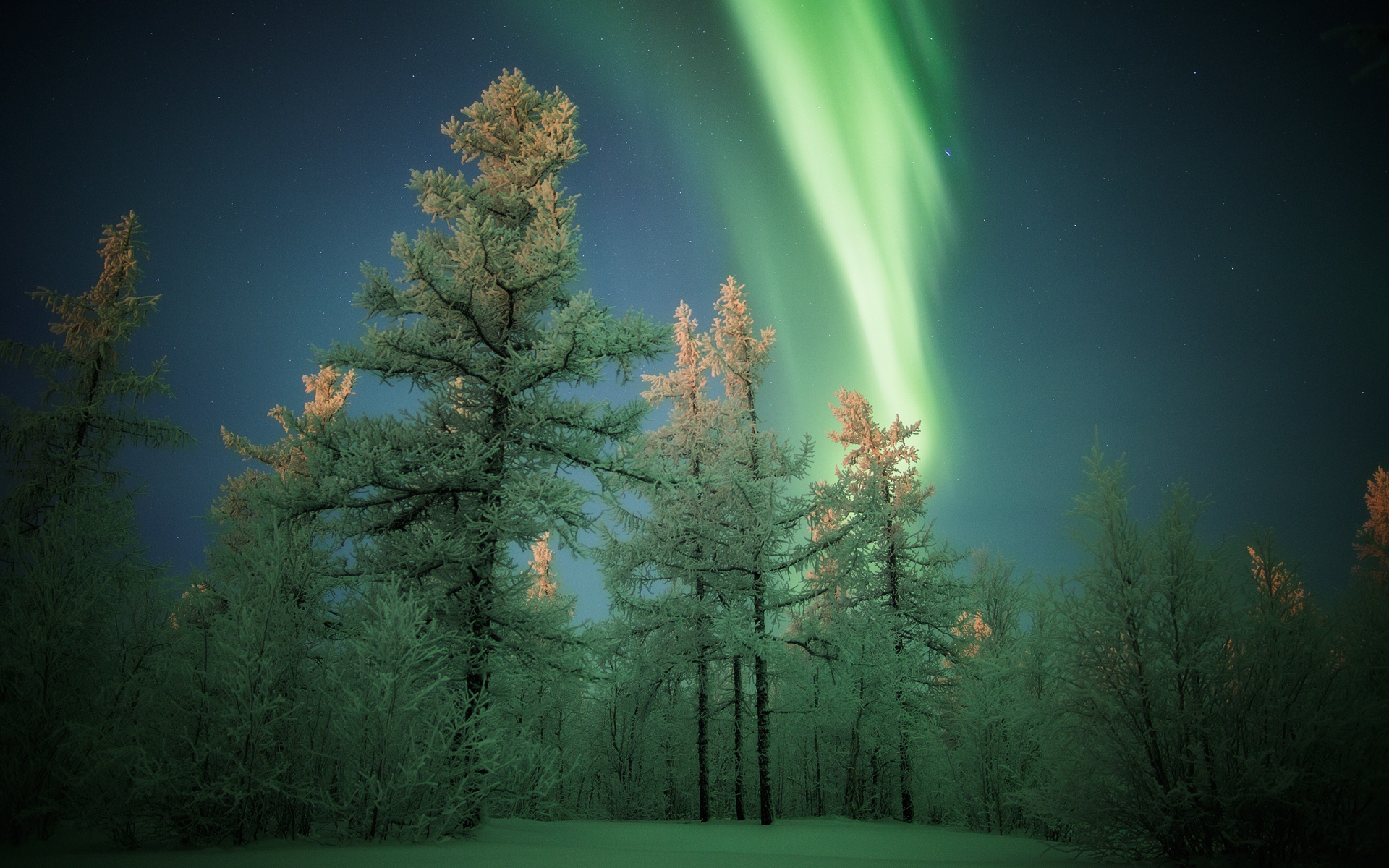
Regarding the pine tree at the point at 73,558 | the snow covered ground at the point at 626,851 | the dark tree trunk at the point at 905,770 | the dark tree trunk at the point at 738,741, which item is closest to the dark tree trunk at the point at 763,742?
the snow covered ground at the point at 626,851

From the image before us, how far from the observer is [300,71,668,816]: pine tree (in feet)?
27.2

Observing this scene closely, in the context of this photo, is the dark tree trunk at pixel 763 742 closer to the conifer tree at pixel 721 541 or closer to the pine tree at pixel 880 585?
the conifer tree at pixel 721 541

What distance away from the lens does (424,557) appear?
26.3 feet

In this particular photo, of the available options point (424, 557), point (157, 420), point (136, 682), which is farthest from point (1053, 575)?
point (157, 420)

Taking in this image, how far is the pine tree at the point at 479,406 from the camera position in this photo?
27.2 ft

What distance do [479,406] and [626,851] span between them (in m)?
6.61

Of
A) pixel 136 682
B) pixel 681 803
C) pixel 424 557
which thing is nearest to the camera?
pixel 136 682

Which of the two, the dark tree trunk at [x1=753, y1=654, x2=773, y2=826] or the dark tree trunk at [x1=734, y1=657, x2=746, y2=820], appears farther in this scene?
the dark tree trunk at [x1=734, y1=657, x2=746, y2=820]

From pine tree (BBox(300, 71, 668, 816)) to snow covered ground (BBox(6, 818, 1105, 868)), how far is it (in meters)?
2.41

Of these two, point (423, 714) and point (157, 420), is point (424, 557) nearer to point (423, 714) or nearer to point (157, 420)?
point (423, 714)

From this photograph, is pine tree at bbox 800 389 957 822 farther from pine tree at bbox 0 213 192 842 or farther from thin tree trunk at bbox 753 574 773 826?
pine tree at bbox 0 213 192 842

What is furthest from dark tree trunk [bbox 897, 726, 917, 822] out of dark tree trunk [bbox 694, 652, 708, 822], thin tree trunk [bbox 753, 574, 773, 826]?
dark tree trunk [bbox 694, 652, 708, 822]

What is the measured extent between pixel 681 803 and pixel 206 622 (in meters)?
14.5

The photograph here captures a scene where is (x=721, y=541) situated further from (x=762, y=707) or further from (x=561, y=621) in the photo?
(x=561, y=621)
